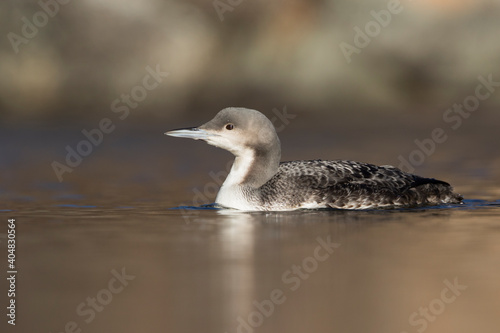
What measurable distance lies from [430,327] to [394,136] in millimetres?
14013

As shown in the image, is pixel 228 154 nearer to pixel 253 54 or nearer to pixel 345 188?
pixel 345 188

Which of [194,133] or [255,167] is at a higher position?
[194,133]

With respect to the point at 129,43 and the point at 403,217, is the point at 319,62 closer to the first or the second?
the point at 129,43

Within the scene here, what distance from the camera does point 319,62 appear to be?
86.2 ft

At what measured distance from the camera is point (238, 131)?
11.0 m

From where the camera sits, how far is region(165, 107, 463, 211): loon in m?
10.9

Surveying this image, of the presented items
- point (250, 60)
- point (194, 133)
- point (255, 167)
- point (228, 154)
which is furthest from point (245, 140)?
point (250, 60)

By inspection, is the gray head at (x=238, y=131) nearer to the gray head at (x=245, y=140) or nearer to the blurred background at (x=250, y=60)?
the gray head at (x=245, y=140)

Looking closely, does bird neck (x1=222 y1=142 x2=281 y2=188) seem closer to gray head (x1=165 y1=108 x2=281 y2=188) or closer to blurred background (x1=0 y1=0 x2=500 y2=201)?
gray head (x1=165 y1=108 x2=281 y2=188)

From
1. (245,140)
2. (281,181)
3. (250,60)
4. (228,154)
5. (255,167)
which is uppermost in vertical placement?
(250,60)

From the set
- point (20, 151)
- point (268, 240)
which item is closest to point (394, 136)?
point (20, 151)

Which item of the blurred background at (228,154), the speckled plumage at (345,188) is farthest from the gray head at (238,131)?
the blurred background at (228,154)

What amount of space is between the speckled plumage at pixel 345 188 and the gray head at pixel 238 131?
1.34 feet

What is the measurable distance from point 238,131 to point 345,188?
1.17 metres
